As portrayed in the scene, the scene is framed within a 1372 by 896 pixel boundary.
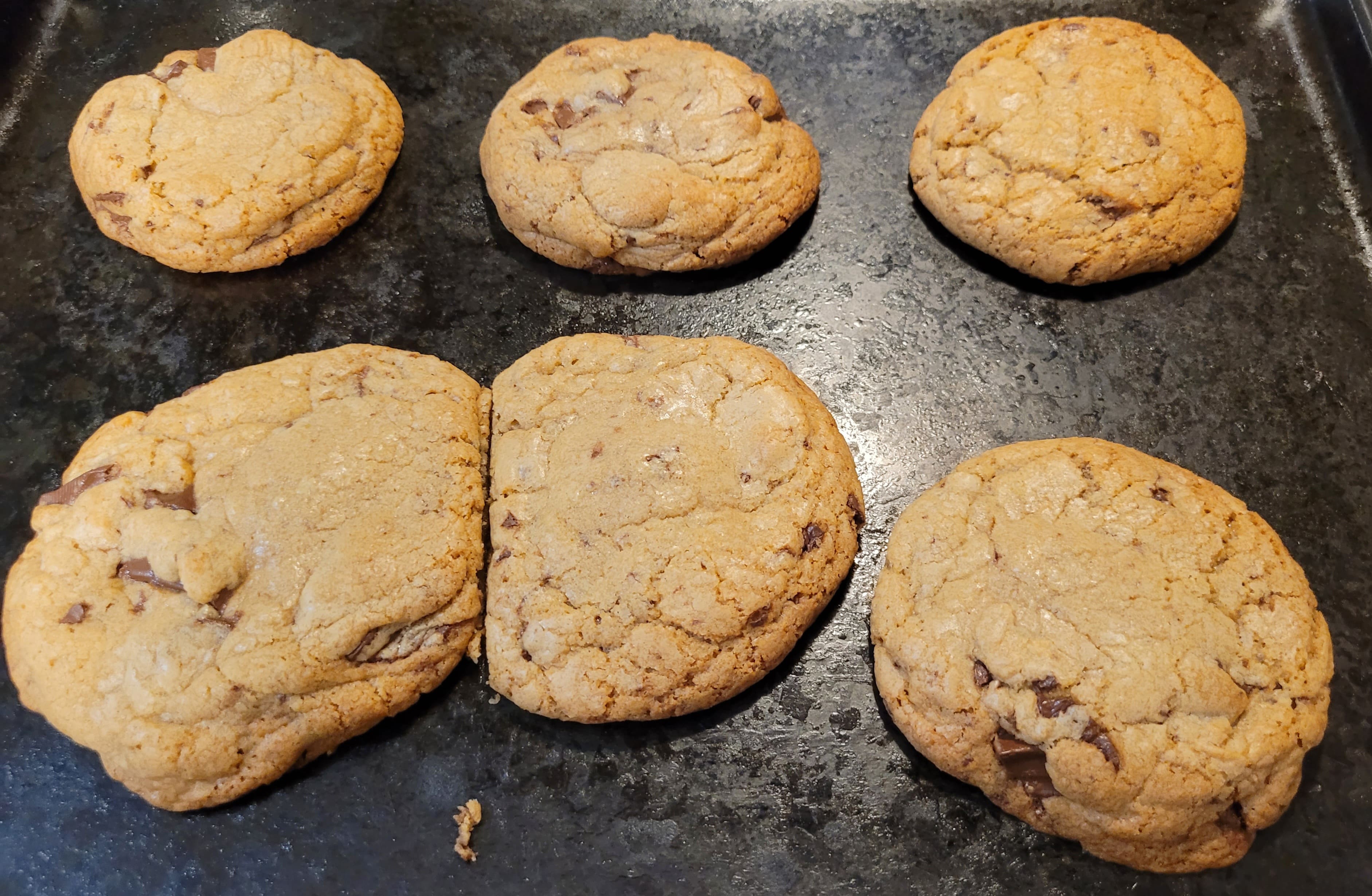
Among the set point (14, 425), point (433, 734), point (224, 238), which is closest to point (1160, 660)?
point (433, 734)

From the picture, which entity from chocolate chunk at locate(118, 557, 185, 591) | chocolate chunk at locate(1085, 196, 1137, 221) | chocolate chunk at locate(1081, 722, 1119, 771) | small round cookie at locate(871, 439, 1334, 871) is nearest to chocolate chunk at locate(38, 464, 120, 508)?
chocolate chunk at locate(118, 557, 185, 591)

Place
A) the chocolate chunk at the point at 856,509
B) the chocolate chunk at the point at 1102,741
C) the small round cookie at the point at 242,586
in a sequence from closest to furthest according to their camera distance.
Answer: the chocolate chunk at the point at 1102,741, the small round cookie at the point at 242,586, the chocolate chunk at the point at 856,509

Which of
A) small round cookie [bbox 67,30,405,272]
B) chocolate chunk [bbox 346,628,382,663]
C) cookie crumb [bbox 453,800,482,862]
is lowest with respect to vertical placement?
cookie crumb [bbox 453,800,482,862]

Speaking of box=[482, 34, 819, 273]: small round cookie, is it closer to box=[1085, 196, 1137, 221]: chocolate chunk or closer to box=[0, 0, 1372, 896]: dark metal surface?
box=[0, 0, 1372, 896]: dark metal surface

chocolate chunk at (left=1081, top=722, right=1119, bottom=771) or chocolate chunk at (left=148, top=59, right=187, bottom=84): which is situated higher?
chocolate chunk at (left=148, top=59, right=187, bottom=84)

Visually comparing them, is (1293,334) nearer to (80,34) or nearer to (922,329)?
(922,329)

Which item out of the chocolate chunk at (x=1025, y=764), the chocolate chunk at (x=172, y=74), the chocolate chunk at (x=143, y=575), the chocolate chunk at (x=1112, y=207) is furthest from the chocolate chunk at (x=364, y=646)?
the chocolate chunk at (x=1112, y=207)

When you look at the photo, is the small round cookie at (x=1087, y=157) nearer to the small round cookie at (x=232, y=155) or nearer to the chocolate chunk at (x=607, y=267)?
the chocolate chunk at (x=607, y=267)
